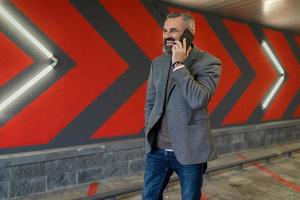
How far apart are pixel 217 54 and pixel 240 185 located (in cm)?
221

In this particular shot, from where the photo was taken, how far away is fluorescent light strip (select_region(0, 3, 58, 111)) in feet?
10.5

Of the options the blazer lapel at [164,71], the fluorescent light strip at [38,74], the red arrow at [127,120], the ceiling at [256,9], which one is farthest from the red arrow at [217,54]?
the blazer lapel at [164,71]

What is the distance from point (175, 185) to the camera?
3832mm

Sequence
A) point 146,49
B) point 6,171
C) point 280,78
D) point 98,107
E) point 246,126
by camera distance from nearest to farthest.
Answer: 1. point 6,171
2. point 98,107
3. point 146,49
4. point 246,126
5. point 280,78

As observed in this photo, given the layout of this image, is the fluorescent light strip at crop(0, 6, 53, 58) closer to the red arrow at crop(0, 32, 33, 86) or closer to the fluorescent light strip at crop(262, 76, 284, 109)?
the red arrow at crop(0, 32, 33, 86)

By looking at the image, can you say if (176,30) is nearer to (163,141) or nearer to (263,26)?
(163,141)

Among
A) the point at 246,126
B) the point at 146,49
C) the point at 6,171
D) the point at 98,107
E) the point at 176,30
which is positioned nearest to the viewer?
the point at 176,30

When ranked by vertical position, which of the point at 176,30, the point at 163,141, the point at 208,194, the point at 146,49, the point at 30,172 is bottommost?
the point at 208,194

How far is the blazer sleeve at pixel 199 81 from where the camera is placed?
56.3 inches

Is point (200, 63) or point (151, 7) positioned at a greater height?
point (151, 7)

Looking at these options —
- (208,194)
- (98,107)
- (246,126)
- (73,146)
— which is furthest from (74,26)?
(246,126)

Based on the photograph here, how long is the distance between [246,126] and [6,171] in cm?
417

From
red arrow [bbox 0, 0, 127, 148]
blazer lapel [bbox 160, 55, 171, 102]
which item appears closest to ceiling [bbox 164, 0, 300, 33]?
red arrow [bbox 0, 0, 127, 148]

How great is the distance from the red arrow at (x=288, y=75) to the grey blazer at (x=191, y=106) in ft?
17.1
